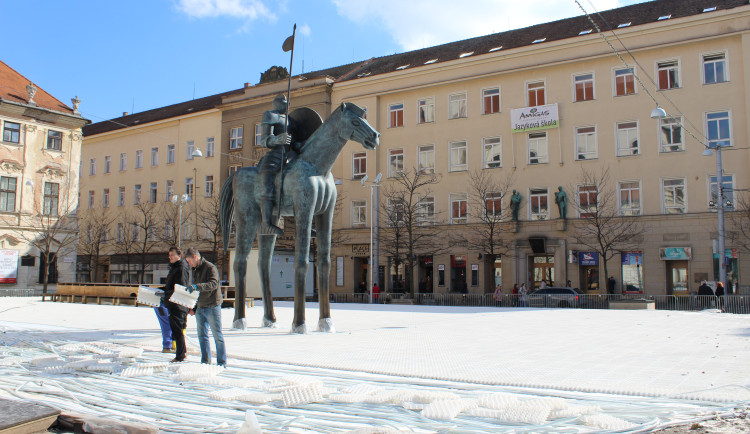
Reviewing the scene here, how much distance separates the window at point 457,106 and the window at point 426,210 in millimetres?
5945

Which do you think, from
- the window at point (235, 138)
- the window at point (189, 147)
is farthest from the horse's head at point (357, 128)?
the window at point (189, 147)

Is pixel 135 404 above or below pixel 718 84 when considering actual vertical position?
below

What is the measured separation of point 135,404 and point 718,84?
127 ft

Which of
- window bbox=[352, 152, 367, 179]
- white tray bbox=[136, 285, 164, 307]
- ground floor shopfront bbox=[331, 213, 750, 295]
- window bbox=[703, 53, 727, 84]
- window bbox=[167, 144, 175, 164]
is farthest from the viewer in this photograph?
window bbox=[167, 144, 175, 164]

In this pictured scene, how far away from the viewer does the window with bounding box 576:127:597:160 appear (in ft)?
131

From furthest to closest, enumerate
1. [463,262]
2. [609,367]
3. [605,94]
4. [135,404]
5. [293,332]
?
[463,262] < [605,94] < [293,332] < [609,367] < [135,404]

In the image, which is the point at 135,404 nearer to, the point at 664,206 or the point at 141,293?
the point at 141,293

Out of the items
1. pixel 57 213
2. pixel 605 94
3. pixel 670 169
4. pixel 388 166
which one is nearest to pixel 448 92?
pixel 388 166

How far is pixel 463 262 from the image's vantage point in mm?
43250

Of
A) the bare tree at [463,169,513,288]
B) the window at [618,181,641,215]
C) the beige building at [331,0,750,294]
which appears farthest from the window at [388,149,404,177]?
the window at [618,181,641,215]

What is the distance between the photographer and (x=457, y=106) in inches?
1774

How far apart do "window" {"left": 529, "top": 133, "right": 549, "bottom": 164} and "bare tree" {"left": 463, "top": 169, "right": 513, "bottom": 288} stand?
1.81 meters

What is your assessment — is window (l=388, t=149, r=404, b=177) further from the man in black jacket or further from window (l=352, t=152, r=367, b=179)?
the man in black jacket

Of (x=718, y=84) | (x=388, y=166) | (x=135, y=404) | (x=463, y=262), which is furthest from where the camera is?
(x=388, y=166)
